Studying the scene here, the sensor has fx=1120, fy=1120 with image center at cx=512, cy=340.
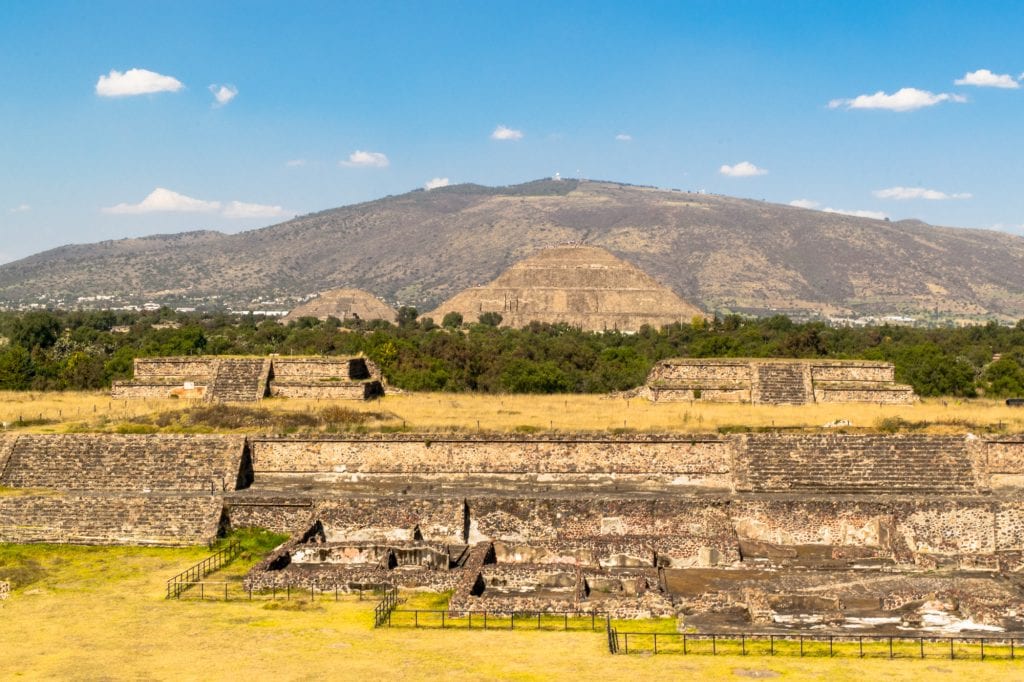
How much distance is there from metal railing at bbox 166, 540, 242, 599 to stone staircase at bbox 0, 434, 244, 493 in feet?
13.8

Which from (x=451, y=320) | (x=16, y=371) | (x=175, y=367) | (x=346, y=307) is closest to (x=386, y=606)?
(x=175, y=367)

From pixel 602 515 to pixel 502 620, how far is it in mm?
7264

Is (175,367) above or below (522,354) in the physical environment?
above

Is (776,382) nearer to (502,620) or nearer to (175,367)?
(502,620)

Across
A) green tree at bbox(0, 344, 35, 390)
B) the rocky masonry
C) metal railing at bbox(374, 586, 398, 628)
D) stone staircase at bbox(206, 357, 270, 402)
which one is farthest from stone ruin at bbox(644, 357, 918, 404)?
green tree at bbox(0, 344, 35, 390)

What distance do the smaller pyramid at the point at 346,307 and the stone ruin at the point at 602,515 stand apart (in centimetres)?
11234

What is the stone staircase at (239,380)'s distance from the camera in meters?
45.3

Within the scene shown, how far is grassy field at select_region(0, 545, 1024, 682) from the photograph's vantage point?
20984 mm

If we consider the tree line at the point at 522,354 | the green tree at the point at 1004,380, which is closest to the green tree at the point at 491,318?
the tree line at the point at 522,354

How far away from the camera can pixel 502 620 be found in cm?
2430

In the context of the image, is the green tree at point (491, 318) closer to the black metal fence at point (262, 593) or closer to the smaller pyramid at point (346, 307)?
the smaller pyramid at point (346, 307)

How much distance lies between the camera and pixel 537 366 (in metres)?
55.8

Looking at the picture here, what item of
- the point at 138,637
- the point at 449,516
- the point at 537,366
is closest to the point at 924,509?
the point at 449,516

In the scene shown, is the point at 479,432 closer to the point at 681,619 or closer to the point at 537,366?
the point at 681,619
